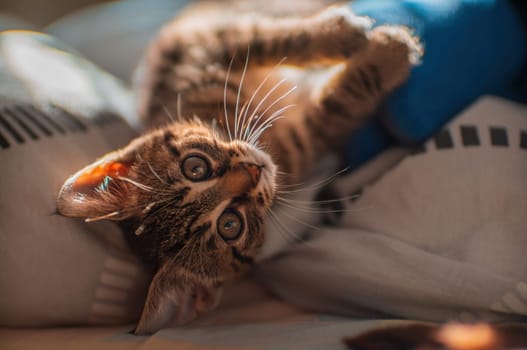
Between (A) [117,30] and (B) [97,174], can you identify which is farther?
(A) [117,30]

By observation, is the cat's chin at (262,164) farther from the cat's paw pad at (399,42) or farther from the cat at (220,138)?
the cat's paw pad at (399,42)

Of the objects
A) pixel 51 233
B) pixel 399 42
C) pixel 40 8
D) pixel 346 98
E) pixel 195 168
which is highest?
pixel 40 8

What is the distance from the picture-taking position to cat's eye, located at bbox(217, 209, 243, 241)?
935 millimetres

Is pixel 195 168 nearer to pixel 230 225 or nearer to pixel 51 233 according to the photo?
pixel 230 225

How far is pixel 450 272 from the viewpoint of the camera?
0.84 meters

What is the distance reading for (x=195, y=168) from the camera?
3.03 feet

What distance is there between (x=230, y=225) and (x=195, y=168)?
6.0 inches

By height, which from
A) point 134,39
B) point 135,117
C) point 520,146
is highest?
point 134,39

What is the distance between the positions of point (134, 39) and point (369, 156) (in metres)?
1.22

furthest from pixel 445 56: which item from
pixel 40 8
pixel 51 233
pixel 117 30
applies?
pixel 40 8

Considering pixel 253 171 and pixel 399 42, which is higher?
pixel 399 42

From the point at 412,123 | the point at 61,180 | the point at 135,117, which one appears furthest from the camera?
the point at 135,117

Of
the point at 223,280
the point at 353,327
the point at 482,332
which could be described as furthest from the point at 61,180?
the point at 482,332

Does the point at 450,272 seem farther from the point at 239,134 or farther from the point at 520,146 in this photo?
the point at 239,134
